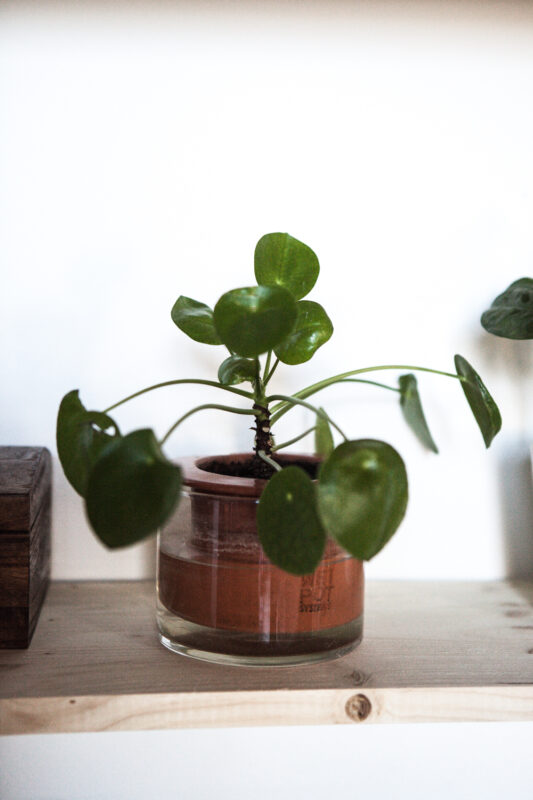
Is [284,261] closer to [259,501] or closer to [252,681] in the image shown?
[259,501]

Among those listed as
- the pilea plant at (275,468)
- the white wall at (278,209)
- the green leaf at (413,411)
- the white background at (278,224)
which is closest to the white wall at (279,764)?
the white background at (278,224)

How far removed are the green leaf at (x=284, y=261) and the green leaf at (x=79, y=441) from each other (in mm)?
210

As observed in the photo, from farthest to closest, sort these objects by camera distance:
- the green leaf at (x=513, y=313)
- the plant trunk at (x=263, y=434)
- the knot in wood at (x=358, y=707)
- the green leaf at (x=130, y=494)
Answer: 1. the green leaf at (x=513, y=313)
2. the plant trunk at (x=263, y=434)
3. the knot in wood at (x=358, y=707)
4. the green leaf at (x=130, y=494)

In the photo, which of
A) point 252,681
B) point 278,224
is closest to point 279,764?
point 252,681

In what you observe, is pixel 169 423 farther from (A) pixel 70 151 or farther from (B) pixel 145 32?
(B) pixel 145 32

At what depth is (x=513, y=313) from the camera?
0.82m

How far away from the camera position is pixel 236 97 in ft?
2.93

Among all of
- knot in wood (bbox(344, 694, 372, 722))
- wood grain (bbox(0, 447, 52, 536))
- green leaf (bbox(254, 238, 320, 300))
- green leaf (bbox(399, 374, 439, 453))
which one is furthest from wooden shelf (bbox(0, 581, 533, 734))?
green leaf (bbox(254, 238, 320, 300))

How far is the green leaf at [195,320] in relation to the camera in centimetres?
73

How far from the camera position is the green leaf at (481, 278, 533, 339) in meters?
0.82

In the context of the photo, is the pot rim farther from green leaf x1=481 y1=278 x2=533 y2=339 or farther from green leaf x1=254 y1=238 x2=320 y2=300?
green leaf x1=481 y1=278 x2=533 y2=339

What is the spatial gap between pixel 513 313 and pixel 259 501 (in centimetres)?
41

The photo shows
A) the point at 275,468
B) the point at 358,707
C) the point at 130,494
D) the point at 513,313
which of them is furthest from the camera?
the point at 513,313

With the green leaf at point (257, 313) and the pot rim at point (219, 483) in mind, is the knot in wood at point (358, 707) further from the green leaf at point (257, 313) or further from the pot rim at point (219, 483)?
the green leaf at point (257, 313)
